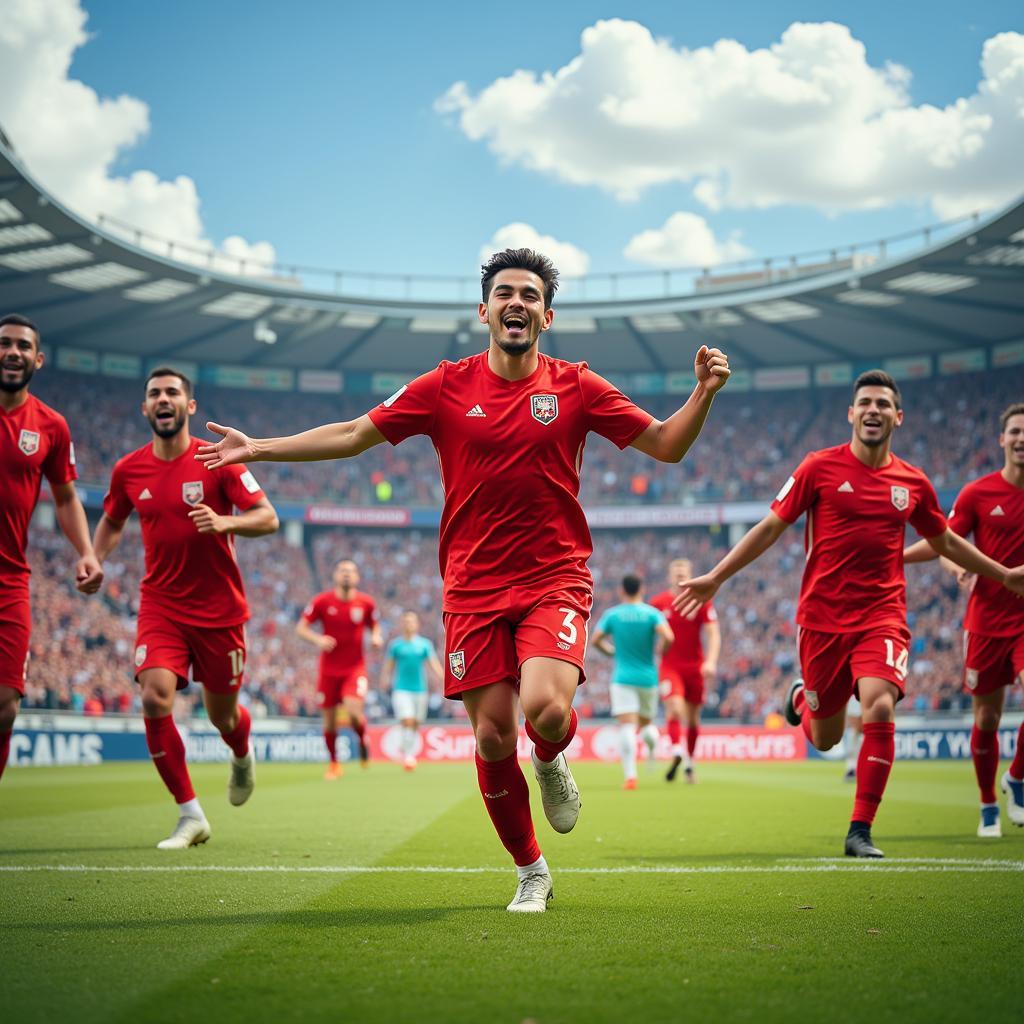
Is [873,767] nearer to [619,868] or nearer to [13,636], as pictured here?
[619,868]

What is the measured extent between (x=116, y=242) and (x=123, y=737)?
619 inches

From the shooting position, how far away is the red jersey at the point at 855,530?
7449 mm

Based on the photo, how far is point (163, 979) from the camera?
3.56 meters

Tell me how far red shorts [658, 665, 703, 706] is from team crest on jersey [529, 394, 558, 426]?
11043 millimetres

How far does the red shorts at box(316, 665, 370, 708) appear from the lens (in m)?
17.2

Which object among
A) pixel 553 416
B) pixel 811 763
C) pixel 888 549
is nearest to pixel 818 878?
pixel 888 549

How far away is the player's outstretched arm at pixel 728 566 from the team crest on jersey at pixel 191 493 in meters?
3.29

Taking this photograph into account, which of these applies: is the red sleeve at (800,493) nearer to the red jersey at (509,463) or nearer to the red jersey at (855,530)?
the red jersey at (855,530)

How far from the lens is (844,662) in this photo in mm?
7465

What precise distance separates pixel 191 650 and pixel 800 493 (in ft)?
13.9

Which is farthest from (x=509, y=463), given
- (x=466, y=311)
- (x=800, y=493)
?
(x=466, y=311)

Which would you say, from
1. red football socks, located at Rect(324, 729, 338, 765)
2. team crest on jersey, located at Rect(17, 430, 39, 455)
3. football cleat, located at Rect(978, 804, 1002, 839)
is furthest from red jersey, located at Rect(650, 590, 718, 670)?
team crest on jersey, located at Rect(17, 430, 39, 455)

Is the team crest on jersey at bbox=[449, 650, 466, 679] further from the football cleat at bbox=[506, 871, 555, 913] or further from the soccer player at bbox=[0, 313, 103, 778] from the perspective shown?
the soccer player at bbox=[0, 313, 103, 778]

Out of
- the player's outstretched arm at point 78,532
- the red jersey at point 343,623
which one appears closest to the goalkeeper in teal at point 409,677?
the red jersey at point 343,623
